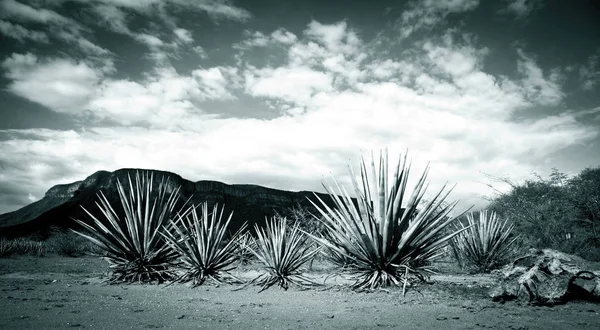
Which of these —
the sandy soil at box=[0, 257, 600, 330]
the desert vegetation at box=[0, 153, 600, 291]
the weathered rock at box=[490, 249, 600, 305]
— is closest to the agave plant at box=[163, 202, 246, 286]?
the desert vegetation at box=[0, 153, 600, 291]

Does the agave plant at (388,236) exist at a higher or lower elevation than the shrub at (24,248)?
higher

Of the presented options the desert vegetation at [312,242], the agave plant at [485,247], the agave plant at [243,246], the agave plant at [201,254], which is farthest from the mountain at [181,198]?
the agave plant at [201,254]

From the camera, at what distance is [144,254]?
766cm

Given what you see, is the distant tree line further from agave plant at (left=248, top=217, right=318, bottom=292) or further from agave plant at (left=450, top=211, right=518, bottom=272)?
agave plant at (left=248, top=217, right=318, bottom=292)

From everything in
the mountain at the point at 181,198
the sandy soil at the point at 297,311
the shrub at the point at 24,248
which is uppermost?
the mountain at the point at 181,198

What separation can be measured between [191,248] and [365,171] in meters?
4.63

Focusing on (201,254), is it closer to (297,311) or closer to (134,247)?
(134,247)

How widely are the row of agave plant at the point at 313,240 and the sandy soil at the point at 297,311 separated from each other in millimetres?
590

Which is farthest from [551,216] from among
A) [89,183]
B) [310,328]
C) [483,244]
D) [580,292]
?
[89,183]

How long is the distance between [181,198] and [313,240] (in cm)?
5361

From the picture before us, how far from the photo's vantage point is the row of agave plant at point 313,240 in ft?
16.9

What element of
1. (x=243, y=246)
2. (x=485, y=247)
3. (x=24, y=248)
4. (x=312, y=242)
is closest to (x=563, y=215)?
(x=485, y=247)

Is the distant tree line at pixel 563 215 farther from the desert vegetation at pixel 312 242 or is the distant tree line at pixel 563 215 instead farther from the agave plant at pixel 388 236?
the agave plant at pixel 388 236

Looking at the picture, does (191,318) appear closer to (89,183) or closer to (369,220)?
(369,220)
